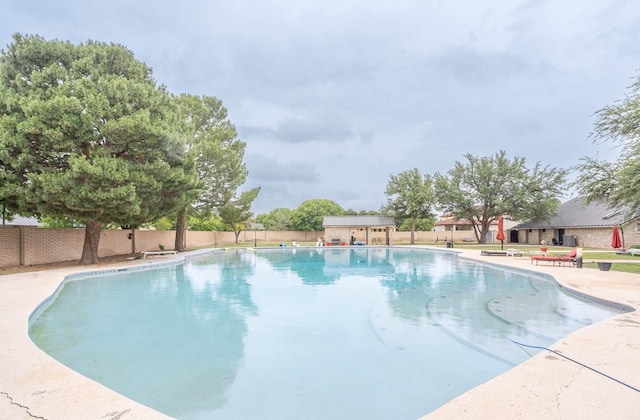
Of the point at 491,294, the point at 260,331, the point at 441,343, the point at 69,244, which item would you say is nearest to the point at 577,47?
the point at 491,294

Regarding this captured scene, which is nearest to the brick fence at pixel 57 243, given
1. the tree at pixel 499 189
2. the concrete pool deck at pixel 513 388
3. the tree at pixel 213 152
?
the tree at pixel 213 152

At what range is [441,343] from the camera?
5.60m

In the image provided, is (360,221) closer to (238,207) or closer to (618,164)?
(238,207)

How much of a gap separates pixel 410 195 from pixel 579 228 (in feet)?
47.6

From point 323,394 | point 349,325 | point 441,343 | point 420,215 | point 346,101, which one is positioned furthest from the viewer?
point 420,215

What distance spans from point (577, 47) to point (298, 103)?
17077mm

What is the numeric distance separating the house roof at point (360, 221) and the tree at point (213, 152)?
41.8 feet

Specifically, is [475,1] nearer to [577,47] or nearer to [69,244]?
[577,47]

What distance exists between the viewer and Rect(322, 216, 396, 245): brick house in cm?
3497

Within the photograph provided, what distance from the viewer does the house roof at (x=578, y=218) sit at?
27000 millimetres

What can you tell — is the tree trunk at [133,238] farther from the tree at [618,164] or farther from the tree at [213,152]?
the tree at [618,164]

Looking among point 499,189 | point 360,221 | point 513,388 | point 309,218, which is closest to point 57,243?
point 513,388

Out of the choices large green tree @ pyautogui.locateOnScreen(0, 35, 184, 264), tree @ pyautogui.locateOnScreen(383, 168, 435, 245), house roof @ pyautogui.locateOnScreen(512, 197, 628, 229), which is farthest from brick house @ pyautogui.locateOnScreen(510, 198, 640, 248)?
large green tree @ pyautogui.locateOnScreen(0, 35, 184, 264)

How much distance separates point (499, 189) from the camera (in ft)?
109
